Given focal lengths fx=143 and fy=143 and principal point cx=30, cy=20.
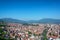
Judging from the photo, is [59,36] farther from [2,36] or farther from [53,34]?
[2,36]

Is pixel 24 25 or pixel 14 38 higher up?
pixel 24 25

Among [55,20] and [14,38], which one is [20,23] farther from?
[55,20]

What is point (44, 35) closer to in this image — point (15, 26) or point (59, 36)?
point (59, 36)

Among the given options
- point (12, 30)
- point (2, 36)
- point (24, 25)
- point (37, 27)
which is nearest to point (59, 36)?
point (37, 27)

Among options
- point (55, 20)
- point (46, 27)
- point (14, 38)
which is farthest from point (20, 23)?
point (55, 20)

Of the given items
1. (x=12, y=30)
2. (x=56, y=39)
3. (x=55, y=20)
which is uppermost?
(x=55, y=20)

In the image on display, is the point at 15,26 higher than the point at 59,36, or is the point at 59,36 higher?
the point at 15,26

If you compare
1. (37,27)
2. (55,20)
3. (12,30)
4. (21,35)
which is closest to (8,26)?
(12,30)
